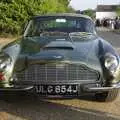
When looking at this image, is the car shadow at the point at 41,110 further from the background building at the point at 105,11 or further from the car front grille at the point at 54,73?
the background building at the point at 105,11

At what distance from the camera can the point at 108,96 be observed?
6574 mm

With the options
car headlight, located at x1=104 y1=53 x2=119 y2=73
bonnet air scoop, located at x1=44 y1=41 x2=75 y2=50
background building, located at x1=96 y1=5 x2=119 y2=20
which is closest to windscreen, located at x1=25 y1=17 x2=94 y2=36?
bonnet air scoop, located at x1=44 y1=41 x2=75 y2=50

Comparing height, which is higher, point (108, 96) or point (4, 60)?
point (4, 60)

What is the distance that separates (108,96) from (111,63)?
70 cm

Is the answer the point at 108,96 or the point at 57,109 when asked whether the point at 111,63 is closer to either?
the point at 108,96

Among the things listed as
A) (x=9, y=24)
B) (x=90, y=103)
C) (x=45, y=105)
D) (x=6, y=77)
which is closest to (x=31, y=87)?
(x=6, y=77)

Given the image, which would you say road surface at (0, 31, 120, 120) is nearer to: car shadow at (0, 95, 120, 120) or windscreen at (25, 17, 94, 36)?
car shadow at (0, 95, 120, 120)

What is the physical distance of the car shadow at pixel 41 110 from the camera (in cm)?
596

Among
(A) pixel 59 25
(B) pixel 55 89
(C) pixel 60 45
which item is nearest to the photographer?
(B) pixel 55 89

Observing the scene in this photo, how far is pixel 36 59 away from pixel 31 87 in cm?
41

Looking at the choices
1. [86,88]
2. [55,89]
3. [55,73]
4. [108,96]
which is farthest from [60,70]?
[108,96]

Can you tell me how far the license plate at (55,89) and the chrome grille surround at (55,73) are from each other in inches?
3.4

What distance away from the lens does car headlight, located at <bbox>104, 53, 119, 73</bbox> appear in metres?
6.09

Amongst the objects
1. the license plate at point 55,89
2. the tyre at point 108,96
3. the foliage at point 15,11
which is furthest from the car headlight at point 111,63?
the foliage at point 15,11
